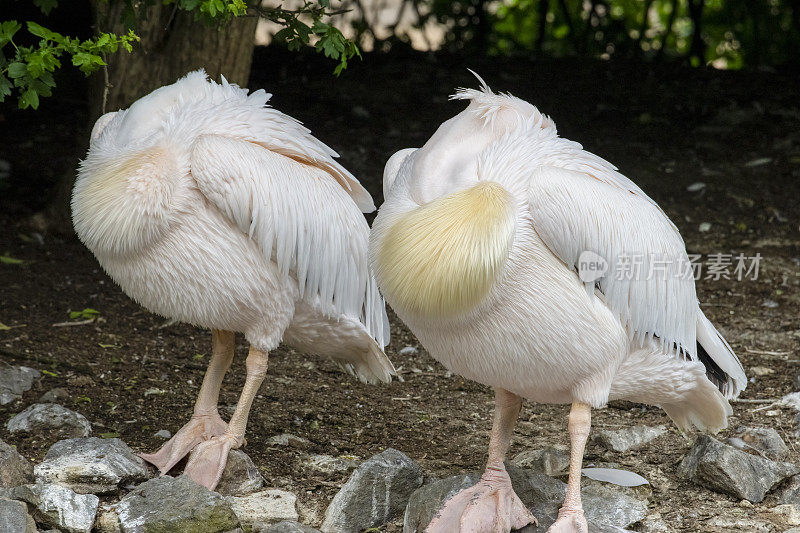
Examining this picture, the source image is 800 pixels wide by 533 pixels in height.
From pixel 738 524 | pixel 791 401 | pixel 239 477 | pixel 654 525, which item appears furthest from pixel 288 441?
pixel 791 401

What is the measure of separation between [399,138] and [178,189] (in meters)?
3.51

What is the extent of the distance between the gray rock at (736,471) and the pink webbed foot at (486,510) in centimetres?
58

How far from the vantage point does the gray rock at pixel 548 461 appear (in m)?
3.02

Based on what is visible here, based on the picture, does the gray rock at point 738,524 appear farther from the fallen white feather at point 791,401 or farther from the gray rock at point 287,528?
the gray rock at point 287,528

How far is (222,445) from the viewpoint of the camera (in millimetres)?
2947

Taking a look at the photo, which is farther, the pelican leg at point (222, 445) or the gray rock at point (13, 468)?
the pelican leg at point (222, 445)

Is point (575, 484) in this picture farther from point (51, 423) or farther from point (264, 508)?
point (51, 423)

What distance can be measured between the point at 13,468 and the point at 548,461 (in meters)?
1.49

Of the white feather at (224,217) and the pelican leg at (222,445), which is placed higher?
the white feather at (224,217)

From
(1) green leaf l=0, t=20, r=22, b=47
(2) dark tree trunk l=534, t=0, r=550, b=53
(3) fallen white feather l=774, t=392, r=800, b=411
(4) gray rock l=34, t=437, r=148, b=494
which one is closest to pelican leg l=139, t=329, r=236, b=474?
(4) gray rock l=34, t=437, r=148, b=494

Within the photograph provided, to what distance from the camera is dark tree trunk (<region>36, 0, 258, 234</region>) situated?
13.9 ft

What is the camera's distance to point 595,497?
9.16 ft

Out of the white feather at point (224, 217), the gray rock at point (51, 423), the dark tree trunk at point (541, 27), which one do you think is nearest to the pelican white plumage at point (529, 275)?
the white feather at point (224, 217)

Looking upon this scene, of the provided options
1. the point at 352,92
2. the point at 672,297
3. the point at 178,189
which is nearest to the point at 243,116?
the point at 178,189
